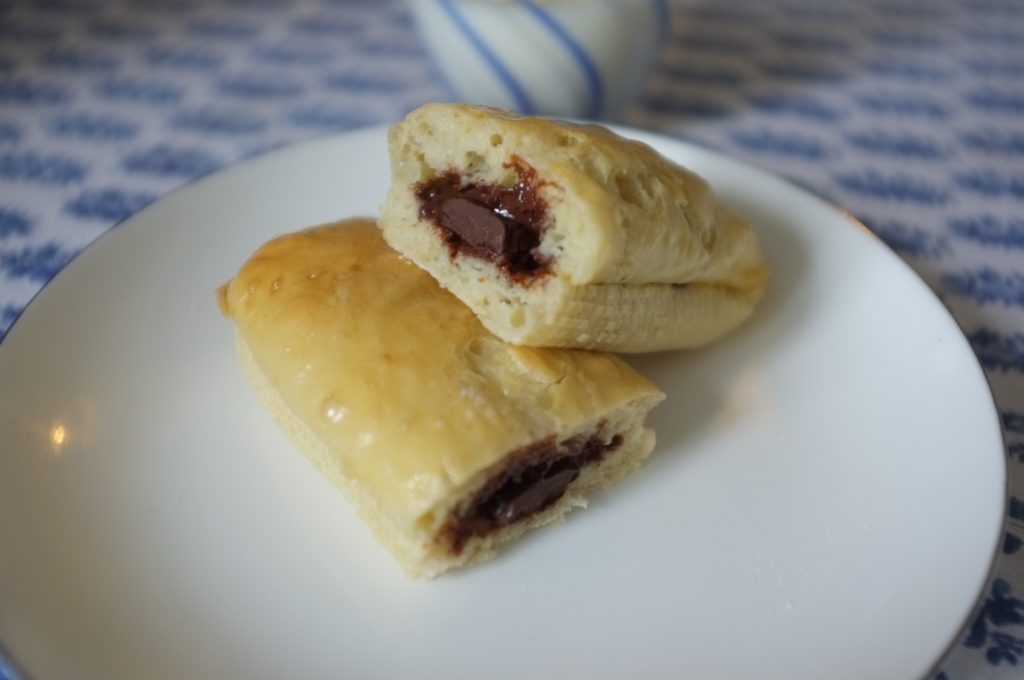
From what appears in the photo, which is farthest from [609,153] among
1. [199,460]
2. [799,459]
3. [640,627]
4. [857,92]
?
[857,92]

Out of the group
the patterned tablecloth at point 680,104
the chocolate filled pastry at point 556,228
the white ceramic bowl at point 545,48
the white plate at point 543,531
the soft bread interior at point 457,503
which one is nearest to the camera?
the white plate at point 543,531

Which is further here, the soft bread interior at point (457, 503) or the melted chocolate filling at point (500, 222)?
the melted chocolate filling at point (500, 222)

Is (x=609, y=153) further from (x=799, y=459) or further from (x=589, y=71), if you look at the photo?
(x=589, y=71)

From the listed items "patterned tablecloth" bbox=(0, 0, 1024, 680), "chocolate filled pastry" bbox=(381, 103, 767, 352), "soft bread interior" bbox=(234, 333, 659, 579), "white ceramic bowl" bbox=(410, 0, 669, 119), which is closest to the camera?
"soft bread interior" bbox=(234, 333, 659, 579)

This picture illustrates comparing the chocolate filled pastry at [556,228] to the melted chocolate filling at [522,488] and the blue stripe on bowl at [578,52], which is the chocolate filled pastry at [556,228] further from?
the blue stripe on bowl at [578,52]

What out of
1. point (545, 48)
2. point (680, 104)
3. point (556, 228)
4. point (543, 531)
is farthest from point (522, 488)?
point (680, 104)

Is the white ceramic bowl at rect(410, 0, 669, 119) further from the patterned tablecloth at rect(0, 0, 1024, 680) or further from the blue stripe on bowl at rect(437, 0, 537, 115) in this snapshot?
the patterned tablecloth at rect(0, 0, 1024, 680)

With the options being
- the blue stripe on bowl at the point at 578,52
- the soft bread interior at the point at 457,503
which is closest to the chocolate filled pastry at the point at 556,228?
the soft bread interior at the point at 457,503

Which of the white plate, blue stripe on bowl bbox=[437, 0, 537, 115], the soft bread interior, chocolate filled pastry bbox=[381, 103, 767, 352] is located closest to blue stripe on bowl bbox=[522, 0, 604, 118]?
blue stripe on bowl bbox=[437, 0, 537, 115]
